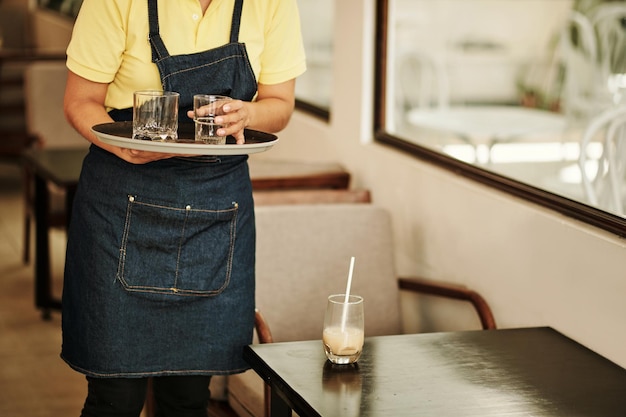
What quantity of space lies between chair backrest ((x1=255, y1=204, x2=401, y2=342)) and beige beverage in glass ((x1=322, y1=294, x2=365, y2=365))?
85 centimetres

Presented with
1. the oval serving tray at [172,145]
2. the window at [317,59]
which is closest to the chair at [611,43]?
the window at [317,59]

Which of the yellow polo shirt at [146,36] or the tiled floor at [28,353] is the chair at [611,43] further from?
the yellow polo shirt at [146,36]

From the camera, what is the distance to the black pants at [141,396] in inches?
88.4

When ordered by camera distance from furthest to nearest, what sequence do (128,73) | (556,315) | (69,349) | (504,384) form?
(556,315) < (69,349) < (128,73) < (504,384)

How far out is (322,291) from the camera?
2994 millimetres

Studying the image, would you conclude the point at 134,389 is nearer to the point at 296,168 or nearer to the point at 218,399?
the point at 218,399

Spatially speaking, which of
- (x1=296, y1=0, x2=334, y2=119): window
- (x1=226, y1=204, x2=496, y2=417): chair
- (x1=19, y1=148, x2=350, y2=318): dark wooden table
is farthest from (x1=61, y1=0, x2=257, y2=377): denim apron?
(x1=296, y1=0, x2=334, y2=119): window

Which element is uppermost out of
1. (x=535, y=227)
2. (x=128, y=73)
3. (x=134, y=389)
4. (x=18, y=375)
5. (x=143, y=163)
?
(x=128, y=73)

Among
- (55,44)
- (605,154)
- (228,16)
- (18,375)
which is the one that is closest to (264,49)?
(228,16)

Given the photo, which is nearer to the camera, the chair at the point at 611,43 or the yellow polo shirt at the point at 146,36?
the yellow polo shirt at the point at 146,36

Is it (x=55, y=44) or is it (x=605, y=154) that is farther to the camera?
(x=55, y=44)

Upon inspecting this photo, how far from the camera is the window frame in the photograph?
2426 millimetres

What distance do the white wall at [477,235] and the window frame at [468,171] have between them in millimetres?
23

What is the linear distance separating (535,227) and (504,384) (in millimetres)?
721
